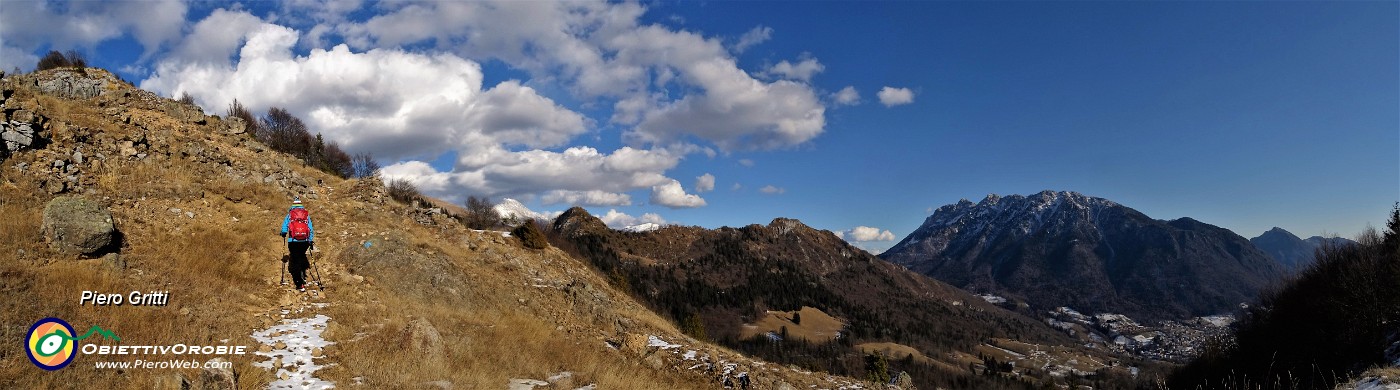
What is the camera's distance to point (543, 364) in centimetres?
1617

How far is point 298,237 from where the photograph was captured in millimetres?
16234

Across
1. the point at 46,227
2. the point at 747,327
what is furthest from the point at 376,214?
the point at 747,327

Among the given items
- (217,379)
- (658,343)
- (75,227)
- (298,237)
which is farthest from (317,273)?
(658,343)

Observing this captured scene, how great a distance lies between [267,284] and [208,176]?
11414mm

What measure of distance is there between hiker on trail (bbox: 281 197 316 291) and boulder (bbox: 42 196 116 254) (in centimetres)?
386

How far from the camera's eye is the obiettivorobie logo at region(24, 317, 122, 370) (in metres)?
9.25

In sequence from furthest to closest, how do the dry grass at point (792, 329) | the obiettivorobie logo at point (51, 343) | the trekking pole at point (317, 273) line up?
the dry grass at point (792, 329) → the trekking pole at point (317, 273) → the obiettivorobie logo at point (51, 343)

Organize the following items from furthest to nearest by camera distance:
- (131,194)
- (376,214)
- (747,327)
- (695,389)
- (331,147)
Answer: (747,327) → (331,147) → (376,214) → (695,389) → (131,194)

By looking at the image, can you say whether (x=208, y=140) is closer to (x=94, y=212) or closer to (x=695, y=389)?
(x=94, y=212)

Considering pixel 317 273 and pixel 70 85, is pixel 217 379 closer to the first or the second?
pixel 317 273

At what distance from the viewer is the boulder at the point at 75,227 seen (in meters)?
13.8

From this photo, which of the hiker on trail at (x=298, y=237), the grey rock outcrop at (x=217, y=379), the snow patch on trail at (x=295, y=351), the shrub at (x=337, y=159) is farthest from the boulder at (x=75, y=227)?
the shrub at (x=337, y=159)

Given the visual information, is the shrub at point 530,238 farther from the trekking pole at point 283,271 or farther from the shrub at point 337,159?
the shrub at point 337,159

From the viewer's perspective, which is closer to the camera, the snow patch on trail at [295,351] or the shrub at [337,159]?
the snow patch on trail at [295,351]
